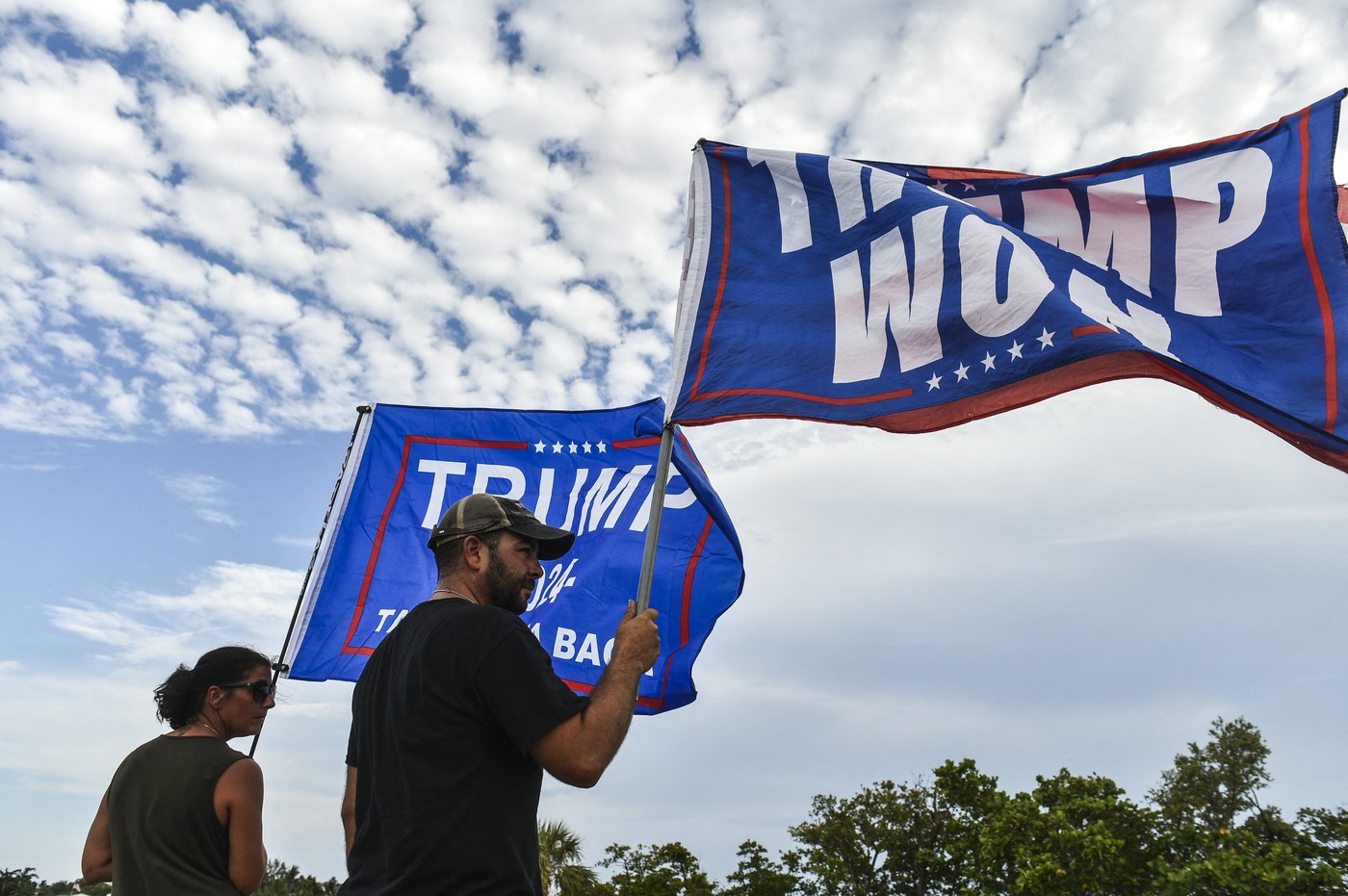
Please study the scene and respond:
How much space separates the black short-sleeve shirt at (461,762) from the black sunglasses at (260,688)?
5.21ft

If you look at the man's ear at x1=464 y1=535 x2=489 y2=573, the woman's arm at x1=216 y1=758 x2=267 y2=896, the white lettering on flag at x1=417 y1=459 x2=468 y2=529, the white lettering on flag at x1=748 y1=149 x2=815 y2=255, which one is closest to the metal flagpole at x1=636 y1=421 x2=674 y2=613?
the man's ear at x1=464 y1=535 x2=489 y2=573

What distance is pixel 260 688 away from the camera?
172 inches

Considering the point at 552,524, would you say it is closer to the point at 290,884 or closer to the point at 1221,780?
the point at 1221,780

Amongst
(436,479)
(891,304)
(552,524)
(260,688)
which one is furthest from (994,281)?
(436,479)

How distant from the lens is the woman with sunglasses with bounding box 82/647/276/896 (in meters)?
3.87

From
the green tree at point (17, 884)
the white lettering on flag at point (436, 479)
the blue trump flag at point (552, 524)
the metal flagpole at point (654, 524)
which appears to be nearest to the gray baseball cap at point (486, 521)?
the metal flagpole at point (654, 524)

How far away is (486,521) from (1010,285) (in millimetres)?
2930

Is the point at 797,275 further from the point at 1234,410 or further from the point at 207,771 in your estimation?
the point at 207,771

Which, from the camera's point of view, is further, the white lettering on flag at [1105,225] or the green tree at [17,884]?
the green tree at [17,884]

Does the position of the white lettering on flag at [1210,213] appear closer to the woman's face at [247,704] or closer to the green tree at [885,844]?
the woman's face at [247,704]

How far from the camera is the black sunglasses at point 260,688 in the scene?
4.31 meters

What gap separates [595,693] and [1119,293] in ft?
12.1

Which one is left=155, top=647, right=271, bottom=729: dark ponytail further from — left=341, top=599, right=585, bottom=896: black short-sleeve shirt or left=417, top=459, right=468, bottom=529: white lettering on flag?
left=417, top=459, right=468, bottom=529: white lettering on flag

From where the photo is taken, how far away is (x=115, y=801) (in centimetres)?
397
